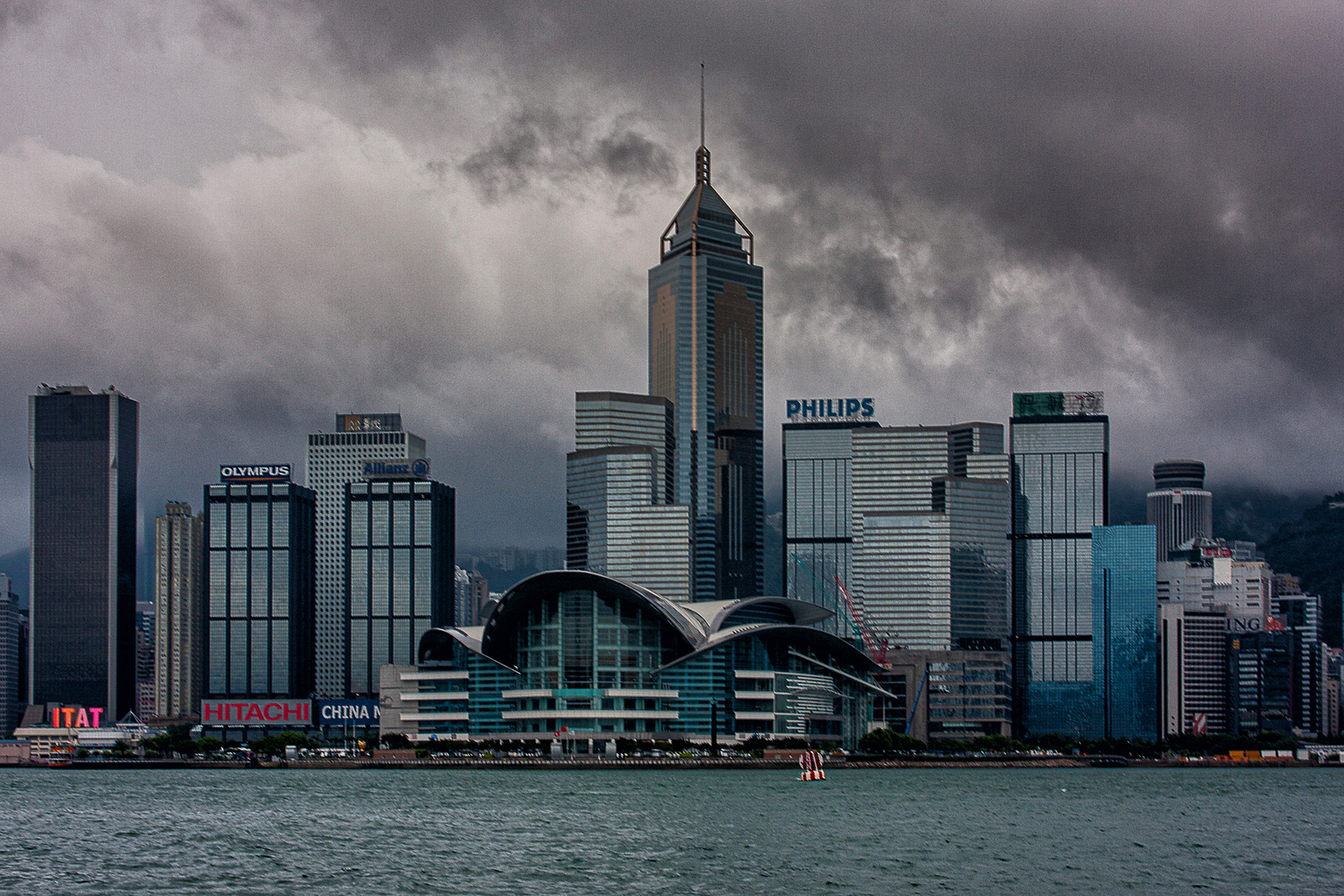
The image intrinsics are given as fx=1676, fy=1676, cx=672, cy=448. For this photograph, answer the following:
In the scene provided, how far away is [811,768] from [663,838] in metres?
64.1

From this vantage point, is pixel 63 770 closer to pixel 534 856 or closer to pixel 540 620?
pixel 540 620

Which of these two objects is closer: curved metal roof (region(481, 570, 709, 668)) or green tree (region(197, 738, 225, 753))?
curved metal roof (region(481, 570, 709, 668))

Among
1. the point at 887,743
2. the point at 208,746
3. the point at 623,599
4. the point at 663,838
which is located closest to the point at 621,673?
the point at 623,599

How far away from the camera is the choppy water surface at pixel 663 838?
62031mm

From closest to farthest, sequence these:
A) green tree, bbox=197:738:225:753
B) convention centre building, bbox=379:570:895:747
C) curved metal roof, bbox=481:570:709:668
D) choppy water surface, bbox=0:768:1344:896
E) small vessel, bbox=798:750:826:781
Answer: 1. choppy water surface, bbox=0:768:1344:896
2. small vessel, bbox=798:750:826:781
3. curved metal roof, bbox=481:570:709:668
4. convention centre building, bbox=379:570:895:747
5. green tree, bbox=197:738:225:753

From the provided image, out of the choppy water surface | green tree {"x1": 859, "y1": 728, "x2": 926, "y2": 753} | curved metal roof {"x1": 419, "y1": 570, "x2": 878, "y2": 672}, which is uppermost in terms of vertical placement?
curved metal roof {"x1": 419, "y1": 570, "x2": 878, "y2": 672}

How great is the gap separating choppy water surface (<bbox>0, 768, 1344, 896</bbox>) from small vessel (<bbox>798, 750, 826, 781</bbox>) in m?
7.22

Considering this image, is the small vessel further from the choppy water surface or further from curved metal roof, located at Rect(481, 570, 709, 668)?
curved metal roof, located at Rect(481, 570, 709, 668)

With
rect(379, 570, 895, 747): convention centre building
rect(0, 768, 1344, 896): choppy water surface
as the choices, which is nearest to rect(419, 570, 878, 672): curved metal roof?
rect(379, 570, 895, 747): convention centre building

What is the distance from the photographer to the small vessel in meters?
138

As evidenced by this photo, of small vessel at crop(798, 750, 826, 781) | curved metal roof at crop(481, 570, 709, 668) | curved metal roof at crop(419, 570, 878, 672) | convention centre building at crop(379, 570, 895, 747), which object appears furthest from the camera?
convention centre building at crop(379, 570, 895, 747)

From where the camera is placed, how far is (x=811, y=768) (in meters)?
140

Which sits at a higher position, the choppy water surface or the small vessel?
the choppy water surface

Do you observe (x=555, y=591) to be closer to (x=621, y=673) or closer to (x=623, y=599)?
(x=623, y=599)
